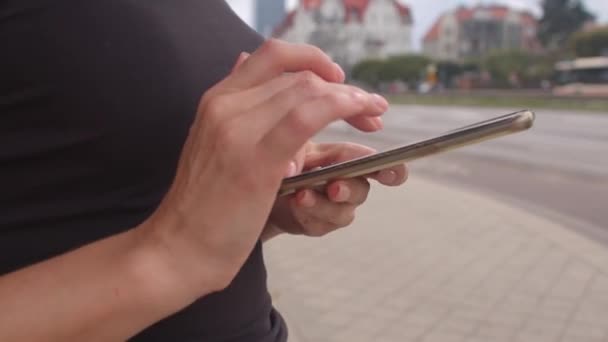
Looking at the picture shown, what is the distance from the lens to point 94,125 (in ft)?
2.75

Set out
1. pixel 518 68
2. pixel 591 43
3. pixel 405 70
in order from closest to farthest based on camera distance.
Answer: pixel 591 43
pixel 518 68
pixel 405 70

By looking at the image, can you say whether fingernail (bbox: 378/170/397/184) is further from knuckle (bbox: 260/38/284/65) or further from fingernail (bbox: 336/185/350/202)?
knuckle (bbox: 260/38/284/65)

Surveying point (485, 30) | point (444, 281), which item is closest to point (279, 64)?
point (444, 281)

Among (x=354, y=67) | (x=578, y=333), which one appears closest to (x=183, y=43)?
(x=578, y=333)

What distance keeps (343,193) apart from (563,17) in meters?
67.8

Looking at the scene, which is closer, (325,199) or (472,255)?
(325,199)

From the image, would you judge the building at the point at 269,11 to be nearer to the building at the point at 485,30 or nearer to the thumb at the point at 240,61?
the building at the point at 485,30

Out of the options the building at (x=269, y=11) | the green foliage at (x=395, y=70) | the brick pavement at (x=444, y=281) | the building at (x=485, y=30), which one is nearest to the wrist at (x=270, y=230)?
the brick pavement at (x=444, y=281)

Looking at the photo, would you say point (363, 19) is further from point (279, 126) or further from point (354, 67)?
point (279, 126)

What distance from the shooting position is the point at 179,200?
624 mm

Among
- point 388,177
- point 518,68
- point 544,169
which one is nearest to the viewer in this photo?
point 388,177

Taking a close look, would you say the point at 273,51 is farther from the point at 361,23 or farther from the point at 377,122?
the point at 361,23

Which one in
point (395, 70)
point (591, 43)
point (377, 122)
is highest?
point (377, 122)

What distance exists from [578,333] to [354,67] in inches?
2231
